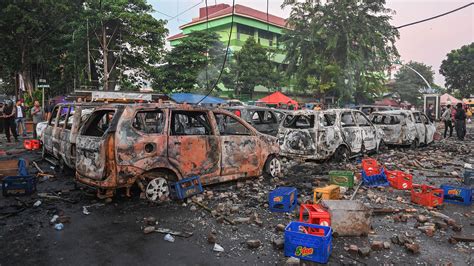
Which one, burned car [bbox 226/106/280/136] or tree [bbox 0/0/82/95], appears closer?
burned car [bbox 226/106/280/136]

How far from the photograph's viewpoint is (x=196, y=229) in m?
4.64

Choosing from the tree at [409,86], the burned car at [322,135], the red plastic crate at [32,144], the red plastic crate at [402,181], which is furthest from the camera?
the tree at [409,86]

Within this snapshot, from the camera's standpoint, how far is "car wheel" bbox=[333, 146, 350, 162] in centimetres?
932

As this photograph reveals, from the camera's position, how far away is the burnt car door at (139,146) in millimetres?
5219

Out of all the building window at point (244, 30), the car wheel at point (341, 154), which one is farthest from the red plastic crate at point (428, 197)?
the building window at point (244, 30)

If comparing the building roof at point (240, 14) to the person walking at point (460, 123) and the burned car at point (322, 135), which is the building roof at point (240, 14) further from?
the burned car at point (322, 135)

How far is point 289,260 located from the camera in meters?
3.60

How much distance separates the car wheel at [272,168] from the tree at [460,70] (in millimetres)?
46583

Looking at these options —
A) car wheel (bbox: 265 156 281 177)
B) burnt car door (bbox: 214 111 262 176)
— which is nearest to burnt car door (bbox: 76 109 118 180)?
burnt car door (bbox: 214 111 262 176)

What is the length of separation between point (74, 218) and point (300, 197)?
3.85 m

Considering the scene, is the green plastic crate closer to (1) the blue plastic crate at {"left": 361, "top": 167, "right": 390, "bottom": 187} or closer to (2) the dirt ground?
(2) the dirt ground

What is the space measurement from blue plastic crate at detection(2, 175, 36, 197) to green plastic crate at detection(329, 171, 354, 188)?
5.87 metres

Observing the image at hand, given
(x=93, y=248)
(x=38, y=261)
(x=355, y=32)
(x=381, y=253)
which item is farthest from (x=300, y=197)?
(x=355, y=32)

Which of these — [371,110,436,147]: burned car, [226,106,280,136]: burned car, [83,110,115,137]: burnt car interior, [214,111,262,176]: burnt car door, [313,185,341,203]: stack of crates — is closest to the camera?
[313,185,341,203]: stack of crates
